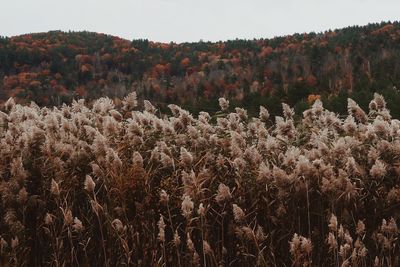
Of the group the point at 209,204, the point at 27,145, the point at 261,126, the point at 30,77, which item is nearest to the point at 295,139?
the point at 261,126

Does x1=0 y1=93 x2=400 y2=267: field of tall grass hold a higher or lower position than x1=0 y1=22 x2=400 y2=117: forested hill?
higher

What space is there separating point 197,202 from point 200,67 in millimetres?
125930

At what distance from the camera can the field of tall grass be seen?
13.1 feet

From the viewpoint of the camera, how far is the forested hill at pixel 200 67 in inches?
2970

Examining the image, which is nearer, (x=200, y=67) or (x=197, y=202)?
(x=197, y=202)

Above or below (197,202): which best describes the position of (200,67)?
below

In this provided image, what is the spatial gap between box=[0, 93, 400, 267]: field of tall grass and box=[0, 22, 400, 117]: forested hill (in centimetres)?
4288

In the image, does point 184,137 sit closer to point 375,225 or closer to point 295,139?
point 295,139

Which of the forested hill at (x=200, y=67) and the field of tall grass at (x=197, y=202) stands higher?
the field of tall grass at (x=197, y=202)

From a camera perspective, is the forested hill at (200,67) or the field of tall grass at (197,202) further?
the forested hill at (200,67)

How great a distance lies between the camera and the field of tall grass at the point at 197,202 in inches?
157

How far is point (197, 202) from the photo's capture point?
4.16 metres

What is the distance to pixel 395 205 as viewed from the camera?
403 centimetres

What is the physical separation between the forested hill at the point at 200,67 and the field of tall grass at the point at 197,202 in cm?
4288
